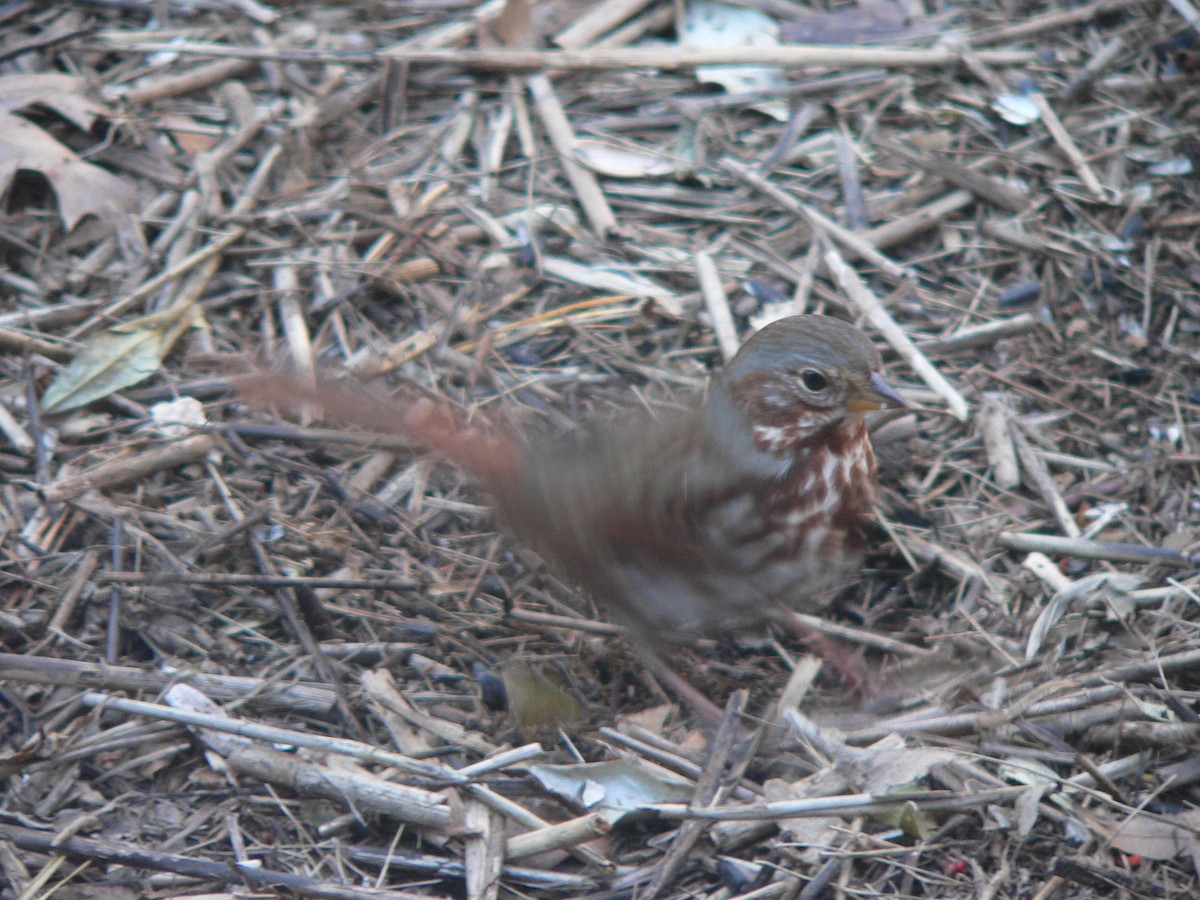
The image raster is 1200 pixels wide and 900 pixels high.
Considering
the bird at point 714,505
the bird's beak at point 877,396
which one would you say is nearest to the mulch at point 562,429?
the bird at point 714,505

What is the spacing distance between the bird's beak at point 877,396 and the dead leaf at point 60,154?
242 centimetres

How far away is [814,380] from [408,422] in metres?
1.13

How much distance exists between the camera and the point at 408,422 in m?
3.45

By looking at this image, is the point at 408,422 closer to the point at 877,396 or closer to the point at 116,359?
the point at 116,359

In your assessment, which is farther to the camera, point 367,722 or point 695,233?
point 695,233

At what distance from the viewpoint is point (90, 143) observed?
4098 millimetres

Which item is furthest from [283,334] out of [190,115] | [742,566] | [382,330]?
[742,566]

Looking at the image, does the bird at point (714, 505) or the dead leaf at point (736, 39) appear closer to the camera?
the bird at point (714, 505)

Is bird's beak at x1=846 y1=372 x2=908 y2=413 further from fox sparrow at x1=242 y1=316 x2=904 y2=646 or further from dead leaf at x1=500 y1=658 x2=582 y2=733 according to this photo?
dead leaf at x1=500 y1=658 x2=582 y2=733

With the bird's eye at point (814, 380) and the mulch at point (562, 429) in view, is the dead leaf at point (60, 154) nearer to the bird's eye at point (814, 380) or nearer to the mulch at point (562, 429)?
the mulch at point (562, 429)

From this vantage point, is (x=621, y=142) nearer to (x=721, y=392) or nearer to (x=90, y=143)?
(x=721, y=392)

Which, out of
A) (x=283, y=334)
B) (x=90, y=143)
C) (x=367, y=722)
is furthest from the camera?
(x=90, y=143)

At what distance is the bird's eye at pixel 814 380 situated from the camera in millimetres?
3079

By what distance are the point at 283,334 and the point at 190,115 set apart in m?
0.96
